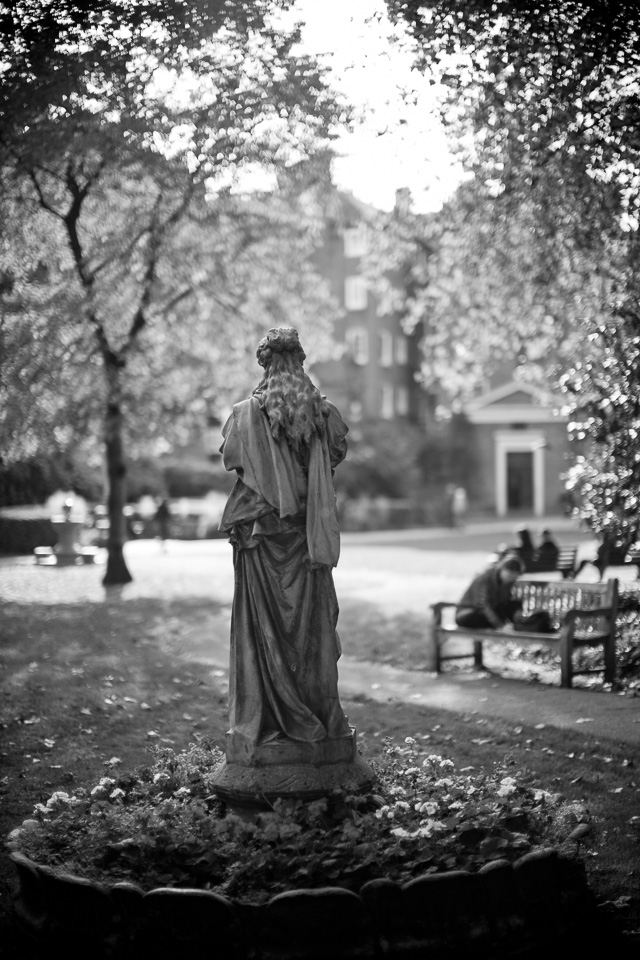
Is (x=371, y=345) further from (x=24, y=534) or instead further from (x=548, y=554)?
(x=548, y=554)

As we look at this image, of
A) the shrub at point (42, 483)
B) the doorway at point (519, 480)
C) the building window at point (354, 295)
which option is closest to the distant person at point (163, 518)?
the shrub at point (42, 483)

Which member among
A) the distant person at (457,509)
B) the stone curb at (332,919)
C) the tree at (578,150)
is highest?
the tree at (578,150)

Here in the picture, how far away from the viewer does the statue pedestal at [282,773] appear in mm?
5832

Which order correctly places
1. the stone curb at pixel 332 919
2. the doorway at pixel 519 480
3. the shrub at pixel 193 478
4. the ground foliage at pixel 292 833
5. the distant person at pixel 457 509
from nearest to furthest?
the stone curb at pixel 332 919
the ground foliage at pixel 292 833
the distant person at pixel 457 509
the shrub at pixel 193 478
the doorway at pixel 519 480

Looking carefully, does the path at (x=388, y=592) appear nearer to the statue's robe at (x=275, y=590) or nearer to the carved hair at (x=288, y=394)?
the statue's robe at (x=275, y=590)

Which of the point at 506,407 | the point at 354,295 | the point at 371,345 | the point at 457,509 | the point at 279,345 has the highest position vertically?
the point at 354,295

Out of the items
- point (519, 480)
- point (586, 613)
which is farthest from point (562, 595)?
point (519, 480)

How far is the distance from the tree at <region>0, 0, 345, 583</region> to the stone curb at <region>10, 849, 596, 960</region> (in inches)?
317

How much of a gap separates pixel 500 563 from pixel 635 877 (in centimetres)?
688

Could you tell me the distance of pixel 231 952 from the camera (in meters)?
4.84

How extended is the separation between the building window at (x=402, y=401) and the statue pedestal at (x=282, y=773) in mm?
51574

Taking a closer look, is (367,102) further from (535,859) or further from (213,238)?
(535,859)

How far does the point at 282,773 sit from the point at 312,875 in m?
0.81

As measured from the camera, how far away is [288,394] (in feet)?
19.6
